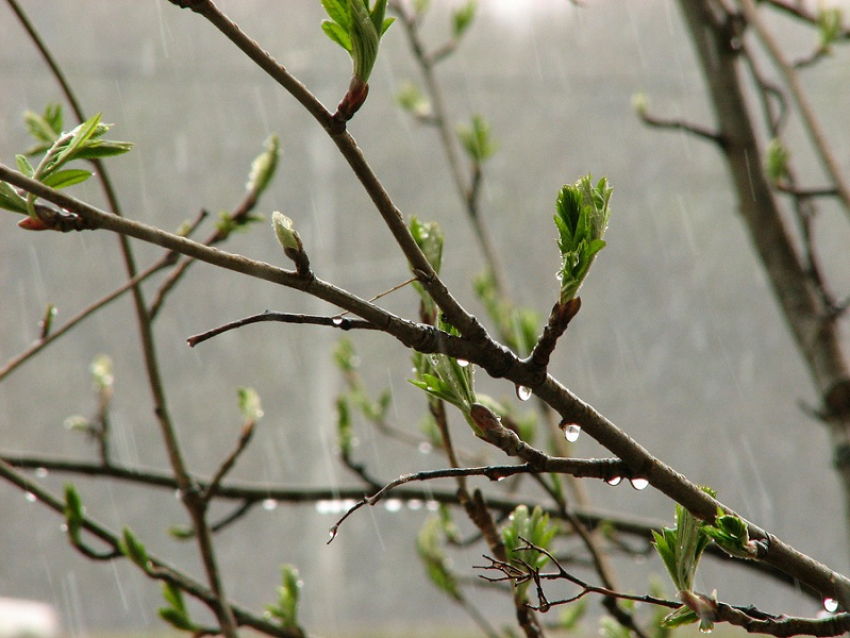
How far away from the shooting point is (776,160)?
80 cm

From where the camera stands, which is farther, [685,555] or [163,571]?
[163,571]

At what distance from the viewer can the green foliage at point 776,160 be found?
0.79 meters

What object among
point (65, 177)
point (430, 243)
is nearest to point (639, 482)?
point (430, 243)

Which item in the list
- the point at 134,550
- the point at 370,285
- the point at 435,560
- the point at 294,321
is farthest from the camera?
the point at 370,285

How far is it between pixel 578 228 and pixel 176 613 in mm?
376

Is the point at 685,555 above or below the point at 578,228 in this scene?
below

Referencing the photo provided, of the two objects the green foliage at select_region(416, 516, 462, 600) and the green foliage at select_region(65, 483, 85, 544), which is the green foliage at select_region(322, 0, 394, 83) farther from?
the green foliage at select_region(416, 516, 462, 600)

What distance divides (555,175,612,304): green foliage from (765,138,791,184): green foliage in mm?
587

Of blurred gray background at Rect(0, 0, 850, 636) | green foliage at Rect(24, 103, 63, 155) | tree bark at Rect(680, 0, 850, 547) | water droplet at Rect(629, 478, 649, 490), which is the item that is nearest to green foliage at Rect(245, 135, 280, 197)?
green foliage at Rect(24, 103, 63, 155)

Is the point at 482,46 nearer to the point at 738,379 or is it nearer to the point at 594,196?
the point at 738,379

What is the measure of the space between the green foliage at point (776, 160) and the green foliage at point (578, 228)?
59cm

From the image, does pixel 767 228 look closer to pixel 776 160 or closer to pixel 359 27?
pixel 776 160

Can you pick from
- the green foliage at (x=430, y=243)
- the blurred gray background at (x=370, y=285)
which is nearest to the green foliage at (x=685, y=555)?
the green foliage at (x=430, y=243)

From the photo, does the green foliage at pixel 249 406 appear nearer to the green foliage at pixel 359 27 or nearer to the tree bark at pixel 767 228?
the green foliage at pixel 359 27
